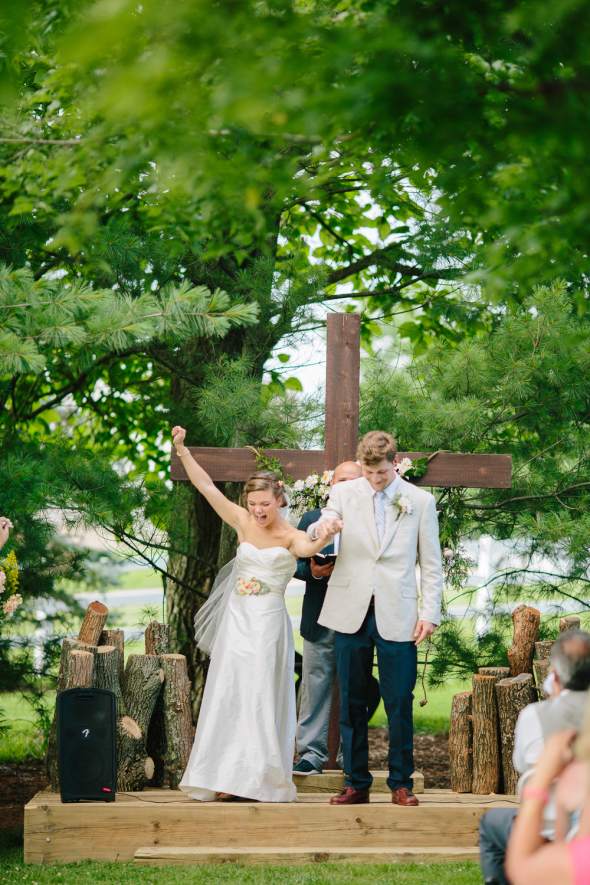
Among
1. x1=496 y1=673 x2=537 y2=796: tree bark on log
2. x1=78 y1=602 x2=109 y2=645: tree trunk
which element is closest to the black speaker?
x1=78 y1=602 x2=109 y2=645: tree trunk

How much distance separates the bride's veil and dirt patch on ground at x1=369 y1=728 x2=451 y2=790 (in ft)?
7.78

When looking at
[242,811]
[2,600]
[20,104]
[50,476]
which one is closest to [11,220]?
[20,104]

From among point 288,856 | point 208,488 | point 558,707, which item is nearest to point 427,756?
point 288,856

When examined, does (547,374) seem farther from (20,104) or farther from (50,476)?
(20,104)

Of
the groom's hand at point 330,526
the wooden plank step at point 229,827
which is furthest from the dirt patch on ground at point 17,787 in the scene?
the groom's hand at point 330,526

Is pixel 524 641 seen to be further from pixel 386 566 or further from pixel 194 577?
pixel 194 577

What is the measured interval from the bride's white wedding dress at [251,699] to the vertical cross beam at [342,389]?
2.81ft

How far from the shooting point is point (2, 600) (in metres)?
5.80

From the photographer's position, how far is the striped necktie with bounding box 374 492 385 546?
4.18m

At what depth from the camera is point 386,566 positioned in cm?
411

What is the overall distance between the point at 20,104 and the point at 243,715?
11.3ft

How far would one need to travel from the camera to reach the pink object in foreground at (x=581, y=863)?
6.03 feet

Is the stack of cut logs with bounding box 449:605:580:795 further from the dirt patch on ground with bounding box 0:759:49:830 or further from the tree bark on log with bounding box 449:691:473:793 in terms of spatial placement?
the dirt patch on ground with bounding box 0:759:49:830

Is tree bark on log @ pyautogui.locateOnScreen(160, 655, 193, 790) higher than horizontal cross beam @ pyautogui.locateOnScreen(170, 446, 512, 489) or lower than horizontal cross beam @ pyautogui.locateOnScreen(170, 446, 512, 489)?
lower
